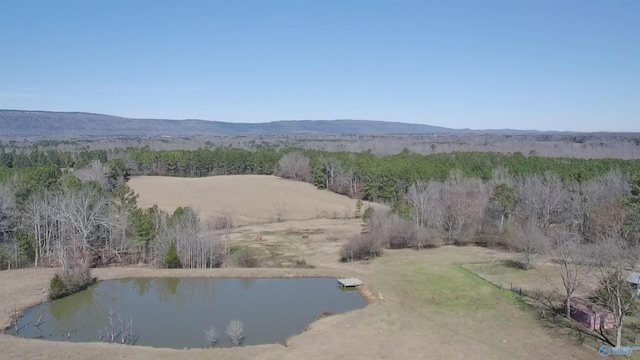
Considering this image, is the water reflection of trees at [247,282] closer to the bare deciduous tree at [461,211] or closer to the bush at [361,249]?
the bush at [361,249]

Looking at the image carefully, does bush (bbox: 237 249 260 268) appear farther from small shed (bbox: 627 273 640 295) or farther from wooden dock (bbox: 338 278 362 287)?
small shed (bbox: 627 273 640 295)

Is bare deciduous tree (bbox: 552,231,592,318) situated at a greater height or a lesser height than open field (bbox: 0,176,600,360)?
greater

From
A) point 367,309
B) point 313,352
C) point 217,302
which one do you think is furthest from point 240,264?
point 313,352

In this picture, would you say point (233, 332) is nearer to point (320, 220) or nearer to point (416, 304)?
point (416, 304)

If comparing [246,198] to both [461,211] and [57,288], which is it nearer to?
[461,211]

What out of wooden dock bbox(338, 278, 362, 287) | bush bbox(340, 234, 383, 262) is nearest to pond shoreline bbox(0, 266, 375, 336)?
wooden dock bbox(338, 278, 362, 287)

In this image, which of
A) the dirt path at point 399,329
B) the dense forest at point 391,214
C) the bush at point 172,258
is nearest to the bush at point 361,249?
the dense forest at point 391,214

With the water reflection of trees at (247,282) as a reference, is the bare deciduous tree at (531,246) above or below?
above
